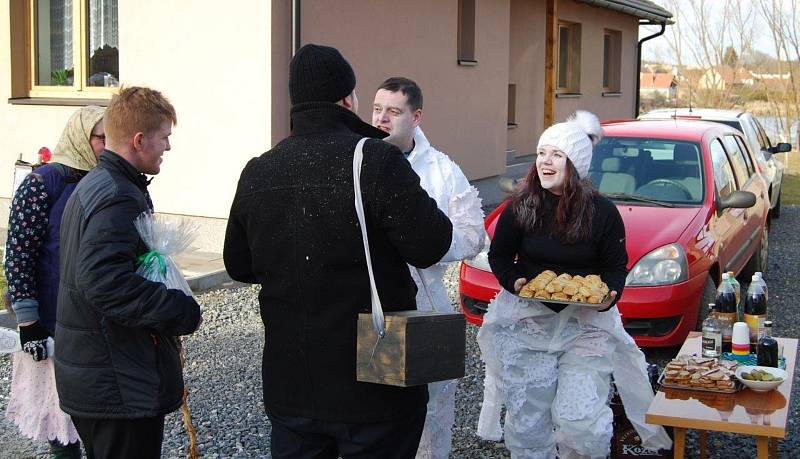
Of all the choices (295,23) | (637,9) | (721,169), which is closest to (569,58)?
(637,9)

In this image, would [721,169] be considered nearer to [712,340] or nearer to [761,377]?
[712,340]

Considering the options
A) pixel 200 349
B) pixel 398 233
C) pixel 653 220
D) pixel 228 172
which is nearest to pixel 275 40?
pixel 228 172

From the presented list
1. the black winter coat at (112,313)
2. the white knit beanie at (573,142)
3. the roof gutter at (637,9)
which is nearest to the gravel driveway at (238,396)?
the white knit beanie at (573,142)

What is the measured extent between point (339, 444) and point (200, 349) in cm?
419

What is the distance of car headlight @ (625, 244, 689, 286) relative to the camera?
632 centimetres

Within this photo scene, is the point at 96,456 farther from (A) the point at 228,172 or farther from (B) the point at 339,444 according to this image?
(A) the point at 228,172

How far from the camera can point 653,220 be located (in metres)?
6.74

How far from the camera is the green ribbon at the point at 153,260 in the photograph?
10.0 ft

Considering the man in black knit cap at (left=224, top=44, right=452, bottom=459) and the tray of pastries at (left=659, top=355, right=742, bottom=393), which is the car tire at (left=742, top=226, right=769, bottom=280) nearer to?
the tray of pastries at (left=659, top=355, right=742, bottom=393)

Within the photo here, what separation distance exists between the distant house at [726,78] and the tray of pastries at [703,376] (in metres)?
26.7

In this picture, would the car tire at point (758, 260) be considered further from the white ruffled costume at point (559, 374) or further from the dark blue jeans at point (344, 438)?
the dark blue jeans at point (344, 438)

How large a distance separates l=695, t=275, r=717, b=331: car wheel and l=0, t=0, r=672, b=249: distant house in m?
4.66

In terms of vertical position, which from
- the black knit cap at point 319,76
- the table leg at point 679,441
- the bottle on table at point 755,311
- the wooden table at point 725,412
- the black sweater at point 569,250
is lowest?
the table leg at point 679,441

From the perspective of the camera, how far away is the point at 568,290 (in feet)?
13.1
